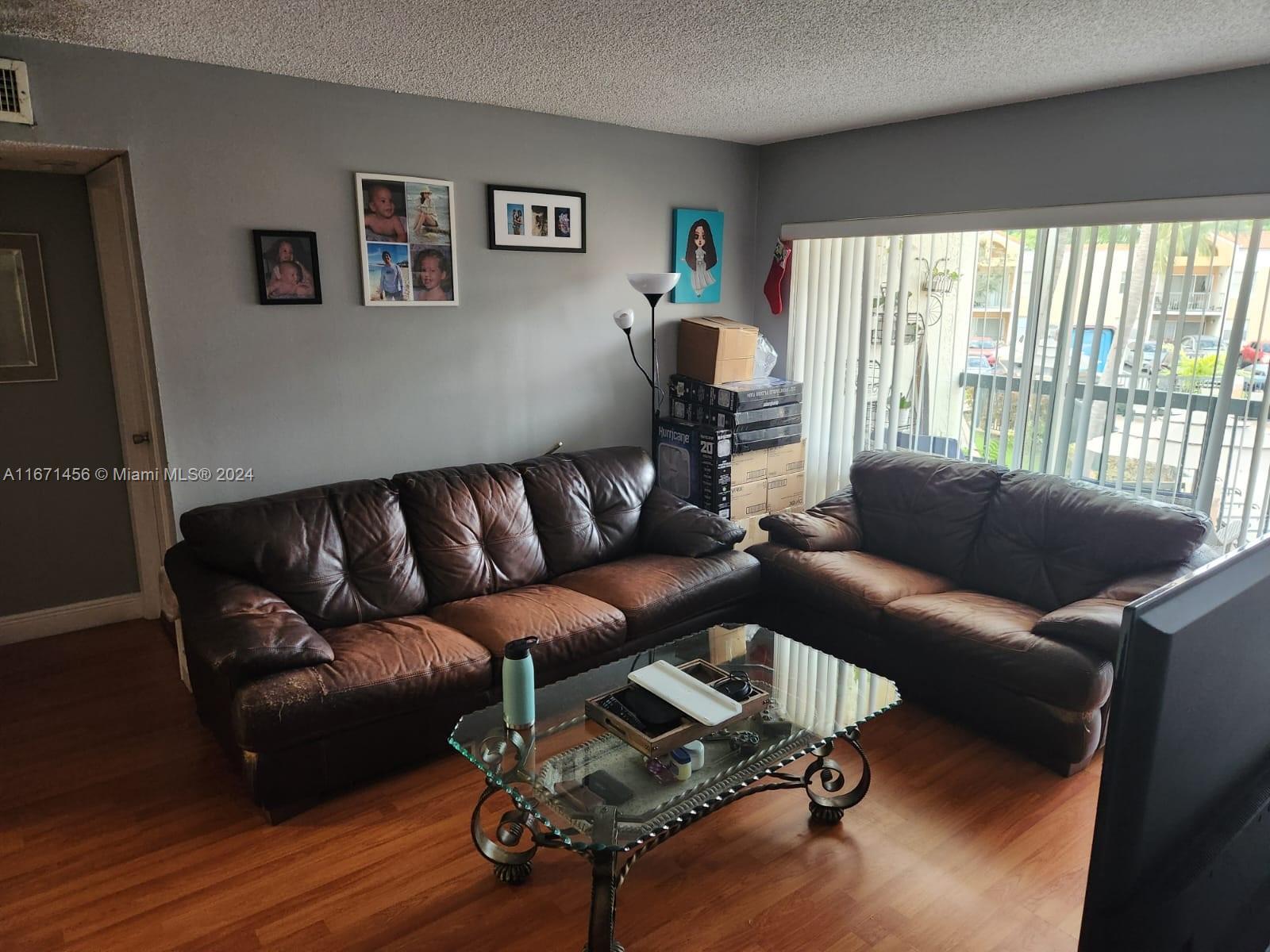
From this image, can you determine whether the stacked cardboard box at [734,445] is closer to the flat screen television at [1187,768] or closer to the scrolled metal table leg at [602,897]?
the scrolled metal table leg at [602,897]

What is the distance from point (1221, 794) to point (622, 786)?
1507 millimetres

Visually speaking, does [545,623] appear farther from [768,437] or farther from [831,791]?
[768,437]

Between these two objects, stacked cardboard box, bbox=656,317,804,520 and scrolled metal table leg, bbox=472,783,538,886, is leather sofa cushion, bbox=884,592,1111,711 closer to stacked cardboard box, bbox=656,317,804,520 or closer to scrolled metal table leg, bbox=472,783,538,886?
stacked cardboard box, bbox=656,317,804,520

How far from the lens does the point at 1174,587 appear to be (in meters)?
0.73

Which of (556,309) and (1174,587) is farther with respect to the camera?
(556,309)

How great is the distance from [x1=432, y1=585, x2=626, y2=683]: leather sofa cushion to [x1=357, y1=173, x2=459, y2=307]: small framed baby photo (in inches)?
54.5

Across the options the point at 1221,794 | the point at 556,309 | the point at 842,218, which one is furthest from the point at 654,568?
the point at 1221,794

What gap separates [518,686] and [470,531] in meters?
1.38

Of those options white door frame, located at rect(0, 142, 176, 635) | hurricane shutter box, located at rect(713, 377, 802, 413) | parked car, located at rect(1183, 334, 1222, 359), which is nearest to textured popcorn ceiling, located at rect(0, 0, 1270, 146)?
white door frame, located at rect(0, 142, 176, 635)

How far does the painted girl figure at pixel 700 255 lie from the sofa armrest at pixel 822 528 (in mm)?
1482

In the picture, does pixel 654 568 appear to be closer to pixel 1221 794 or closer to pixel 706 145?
pixel 706 145

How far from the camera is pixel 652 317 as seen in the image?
4.20 m

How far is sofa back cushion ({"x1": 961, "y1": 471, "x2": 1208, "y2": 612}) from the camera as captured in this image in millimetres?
3033

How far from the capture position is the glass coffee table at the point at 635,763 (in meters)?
1.97
